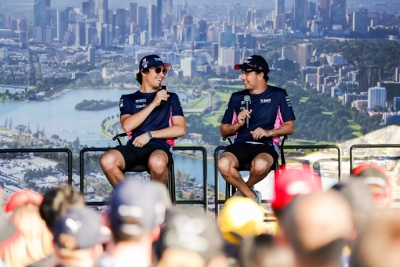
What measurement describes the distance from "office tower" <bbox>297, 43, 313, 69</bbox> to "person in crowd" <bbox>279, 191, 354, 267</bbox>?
231 inches

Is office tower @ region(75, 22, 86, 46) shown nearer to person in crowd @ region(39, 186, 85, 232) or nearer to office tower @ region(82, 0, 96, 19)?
office tower @ region(82, 0, 96, 19)

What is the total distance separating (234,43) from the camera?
802cm

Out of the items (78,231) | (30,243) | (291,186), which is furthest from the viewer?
(30,243)

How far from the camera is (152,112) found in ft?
20.8

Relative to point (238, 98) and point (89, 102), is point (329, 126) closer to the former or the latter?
point (238, 98)

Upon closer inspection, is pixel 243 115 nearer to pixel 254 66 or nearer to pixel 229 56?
pixel 254 66

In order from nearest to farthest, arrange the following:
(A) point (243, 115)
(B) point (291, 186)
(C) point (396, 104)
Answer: (B) point (291, 186)
(A) point (243, 115)
(C) point (396, 104)

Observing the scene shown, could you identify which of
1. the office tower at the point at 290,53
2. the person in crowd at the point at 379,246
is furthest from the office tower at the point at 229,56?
the person in crowd at the point at 379,246

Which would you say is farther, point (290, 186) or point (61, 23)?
point (61, 23)

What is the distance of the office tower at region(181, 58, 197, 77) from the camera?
7969 millimetres

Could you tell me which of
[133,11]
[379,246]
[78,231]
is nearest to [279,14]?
[133,11]

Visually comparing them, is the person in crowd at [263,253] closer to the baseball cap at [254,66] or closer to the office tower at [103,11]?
the baseball cap at [254,66]

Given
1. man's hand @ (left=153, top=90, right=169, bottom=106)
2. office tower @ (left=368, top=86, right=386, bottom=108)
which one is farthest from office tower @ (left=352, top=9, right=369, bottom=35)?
man's hand @ (left=153, top=90, right=169, bottom=106)

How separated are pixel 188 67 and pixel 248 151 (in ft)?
6.20
